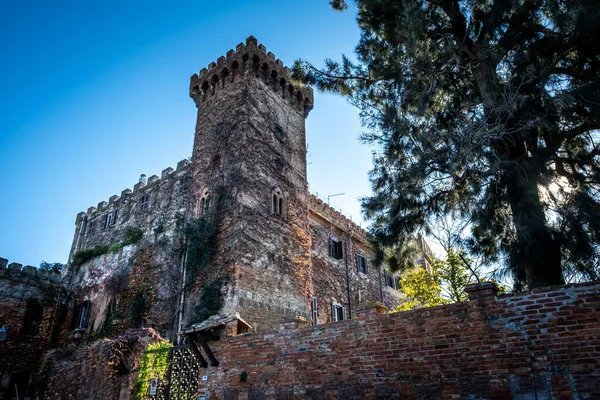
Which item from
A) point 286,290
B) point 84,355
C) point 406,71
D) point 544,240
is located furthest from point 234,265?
point 544,240

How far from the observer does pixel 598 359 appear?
4.86 meters

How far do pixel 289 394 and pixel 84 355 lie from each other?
6.61m

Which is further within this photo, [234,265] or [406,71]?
[234,265]

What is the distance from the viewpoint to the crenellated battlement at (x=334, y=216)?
18641 millimetres

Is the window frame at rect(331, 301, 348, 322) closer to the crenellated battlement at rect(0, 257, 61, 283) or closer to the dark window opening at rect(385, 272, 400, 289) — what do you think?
the dark window opening at rect(385, 272, 400, 289)

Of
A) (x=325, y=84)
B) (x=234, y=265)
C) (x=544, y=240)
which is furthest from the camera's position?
(x=234, y=265)

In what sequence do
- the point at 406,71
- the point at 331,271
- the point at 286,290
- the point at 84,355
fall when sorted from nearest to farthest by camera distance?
1. the point at 406,71
2. the point at 84,355
3. the point at 286,290
4. the point at 331,271

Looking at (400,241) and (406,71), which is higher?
(406,71)

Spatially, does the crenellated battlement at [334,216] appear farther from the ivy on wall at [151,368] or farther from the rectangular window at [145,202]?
the ivy on wall at [151,368]

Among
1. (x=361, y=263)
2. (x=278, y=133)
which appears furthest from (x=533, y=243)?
(x=361, y=263)

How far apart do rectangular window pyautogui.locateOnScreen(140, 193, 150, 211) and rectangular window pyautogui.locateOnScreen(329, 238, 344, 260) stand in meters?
8.40

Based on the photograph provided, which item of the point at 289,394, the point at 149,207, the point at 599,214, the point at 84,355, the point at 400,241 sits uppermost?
the point at 149,207

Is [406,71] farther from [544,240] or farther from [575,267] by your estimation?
[575,267]

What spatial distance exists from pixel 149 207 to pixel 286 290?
839 centimetres
